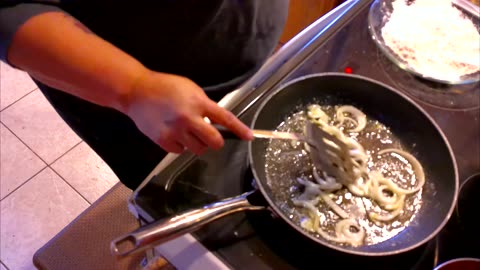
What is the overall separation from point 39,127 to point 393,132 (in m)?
1.09

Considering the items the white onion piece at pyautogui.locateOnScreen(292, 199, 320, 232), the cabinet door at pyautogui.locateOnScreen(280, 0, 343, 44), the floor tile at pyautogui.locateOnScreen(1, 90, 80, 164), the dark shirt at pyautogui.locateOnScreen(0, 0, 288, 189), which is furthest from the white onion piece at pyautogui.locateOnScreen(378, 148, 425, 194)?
the floor tile at pyautogui.locateOnScreen(1, 90, 80, 164)

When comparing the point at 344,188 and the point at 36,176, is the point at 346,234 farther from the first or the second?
the point at 36,176

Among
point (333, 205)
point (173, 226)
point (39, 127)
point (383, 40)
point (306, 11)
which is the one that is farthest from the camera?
point (39, 127)

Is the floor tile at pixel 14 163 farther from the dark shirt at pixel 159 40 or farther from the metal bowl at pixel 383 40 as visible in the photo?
the metal bowl at pixel 383 40

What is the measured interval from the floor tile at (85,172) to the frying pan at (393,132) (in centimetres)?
76

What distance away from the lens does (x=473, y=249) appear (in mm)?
495

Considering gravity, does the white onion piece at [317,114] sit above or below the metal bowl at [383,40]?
below

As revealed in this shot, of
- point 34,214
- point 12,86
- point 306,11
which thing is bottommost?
point 34,214

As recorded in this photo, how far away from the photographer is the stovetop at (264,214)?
48cm

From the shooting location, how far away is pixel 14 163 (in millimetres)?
1292

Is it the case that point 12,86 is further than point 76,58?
Yes

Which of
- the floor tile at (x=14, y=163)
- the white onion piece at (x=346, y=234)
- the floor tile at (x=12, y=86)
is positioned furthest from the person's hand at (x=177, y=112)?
the floor tile at (x=12, y=86)

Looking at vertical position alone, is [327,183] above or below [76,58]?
below

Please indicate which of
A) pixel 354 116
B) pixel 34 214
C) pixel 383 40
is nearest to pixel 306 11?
pixel 383 40
